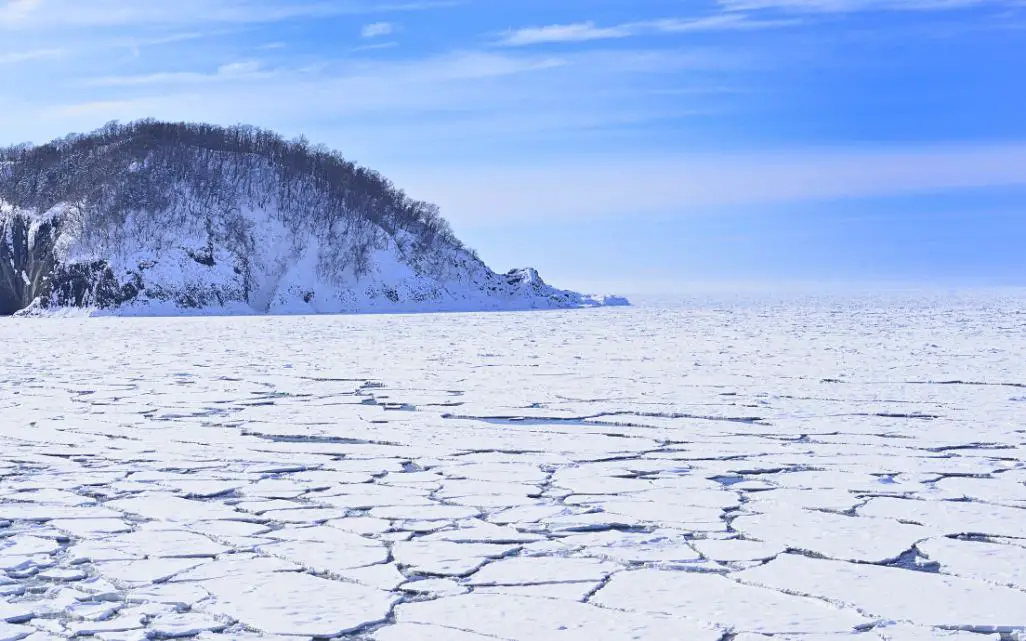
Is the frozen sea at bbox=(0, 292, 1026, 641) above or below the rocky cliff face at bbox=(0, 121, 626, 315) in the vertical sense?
below

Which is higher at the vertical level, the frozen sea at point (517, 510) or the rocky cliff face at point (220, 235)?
the rocky cliff face at point (220, 235)

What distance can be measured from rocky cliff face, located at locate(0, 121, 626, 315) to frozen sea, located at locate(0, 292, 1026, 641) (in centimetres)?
4685

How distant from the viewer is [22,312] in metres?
53.0

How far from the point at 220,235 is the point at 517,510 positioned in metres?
60.5

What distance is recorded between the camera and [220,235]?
205ft

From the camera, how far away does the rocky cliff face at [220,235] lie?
181ft

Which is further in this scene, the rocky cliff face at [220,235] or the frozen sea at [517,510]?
the rocky cliff face at [220,235]

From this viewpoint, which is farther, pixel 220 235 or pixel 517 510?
pixel 220 235

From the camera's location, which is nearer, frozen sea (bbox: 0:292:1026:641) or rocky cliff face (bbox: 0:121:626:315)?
frozen sea (bbox: 0:292:1026:641)

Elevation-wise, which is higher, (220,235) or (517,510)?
(220,235)

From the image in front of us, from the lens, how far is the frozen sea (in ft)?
10.7

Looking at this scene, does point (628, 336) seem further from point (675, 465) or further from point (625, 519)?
point (625, 519)

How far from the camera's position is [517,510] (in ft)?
15.9

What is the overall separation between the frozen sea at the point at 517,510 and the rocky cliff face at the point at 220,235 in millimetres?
46853
